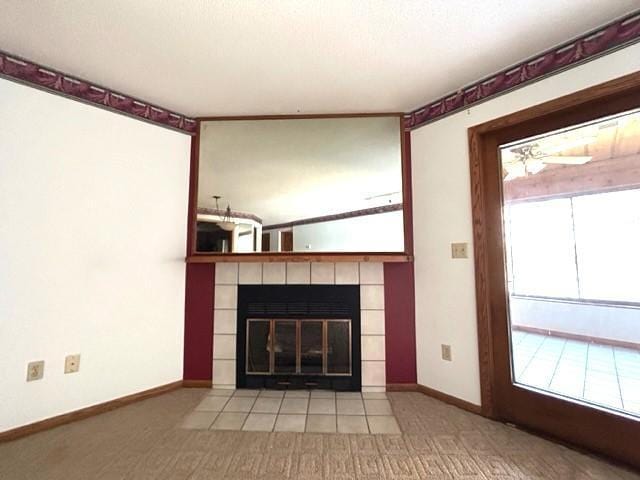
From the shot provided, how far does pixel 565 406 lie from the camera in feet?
5.35

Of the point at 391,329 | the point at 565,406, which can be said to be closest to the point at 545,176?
the point at 565,406

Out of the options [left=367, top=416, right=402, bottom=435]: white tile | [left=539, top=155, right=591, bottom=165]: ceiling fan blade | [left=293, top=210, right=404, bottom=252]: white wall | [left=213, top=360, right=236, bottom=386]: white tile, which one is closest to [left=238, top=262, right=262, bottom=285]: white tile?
[left=293, top=210, right=404, bottom=252]: white wall

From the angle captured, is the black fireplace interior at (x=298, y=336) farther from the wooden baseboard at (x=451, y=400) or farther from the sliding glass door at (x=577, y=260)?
the sliding glass door at (x=577, y=260)

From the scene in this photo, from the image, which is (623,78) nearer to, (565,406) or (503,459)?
(565,406)

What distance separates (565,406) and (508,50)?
6.69 ft

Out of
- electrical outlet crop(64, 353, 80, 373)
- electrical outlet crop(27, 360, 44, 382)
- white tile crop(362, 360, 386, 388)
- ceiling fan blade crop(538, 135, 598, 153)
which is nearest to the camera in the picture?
ceiling fan blade crop(538, 135, 598, 153)

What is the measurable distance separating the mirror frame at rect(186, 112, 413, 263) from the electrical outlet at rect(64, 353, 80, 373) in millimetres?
907

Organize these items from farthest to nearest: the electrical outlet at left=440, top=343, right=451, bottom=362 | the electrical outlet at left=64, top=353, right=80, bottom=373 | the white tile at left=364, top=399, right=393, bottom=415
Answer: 1. the electrical outlet at left=440, top=343, right=451, bottom=362
2. the white tile at left=364, top=399, right=393, bottom=415
3. the electrical outlet at left=64, top=353, right=80, bottom=373

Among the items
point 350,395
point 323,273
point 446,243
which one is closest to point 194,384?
point 350,395

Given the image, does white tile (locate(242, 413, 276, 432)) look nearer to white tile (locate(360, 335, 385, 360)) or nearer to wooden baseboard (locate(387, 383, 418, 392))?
white tile (locate(360, 335, 385, 360))

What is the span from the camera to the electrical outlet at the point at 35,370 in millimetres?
1738

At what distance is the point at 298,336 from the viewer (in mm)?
2420

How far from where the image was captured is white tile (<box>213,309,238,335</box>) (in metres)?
2.41

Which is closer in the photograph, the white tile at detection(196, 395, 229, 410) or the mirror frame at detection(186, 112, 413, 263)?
the white tile at detection(196, 395, 229, 410)
